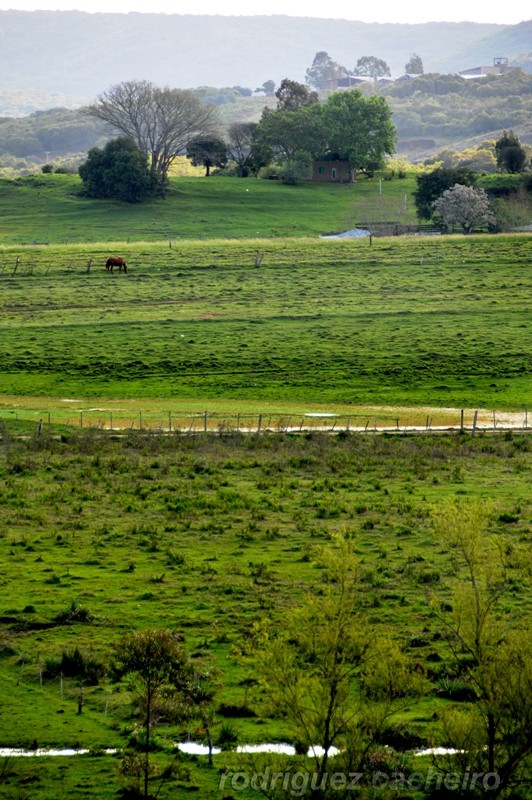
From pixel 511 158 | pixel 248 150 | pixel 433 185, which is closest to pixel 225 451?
pixel 433 185

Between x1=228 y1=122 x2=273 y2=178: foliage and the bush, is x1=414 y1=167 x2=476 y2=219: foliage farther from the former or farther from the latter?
the bush

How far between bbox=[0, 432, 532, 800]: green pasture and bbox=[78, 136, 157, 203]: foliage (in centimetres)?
7953

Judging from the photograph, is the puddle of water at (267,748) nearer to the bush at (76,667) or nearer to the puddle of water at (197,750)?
the puddle of water at (197,750)

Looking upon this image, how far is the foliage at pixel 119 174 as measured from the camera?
427 feet

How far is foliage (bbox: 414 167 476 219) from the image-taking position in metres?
123

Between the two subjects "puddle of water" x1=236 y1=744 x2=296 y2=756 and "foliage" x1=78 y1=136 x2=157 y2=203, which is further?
"foliage" x1=78 y1=136 x2=157 y2=203

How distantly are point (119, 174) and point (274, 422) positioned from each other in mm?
76603

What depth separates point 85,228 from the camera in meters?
118

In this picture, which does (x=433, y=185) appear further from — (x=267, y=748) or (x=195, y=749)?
(x=267, y=748)

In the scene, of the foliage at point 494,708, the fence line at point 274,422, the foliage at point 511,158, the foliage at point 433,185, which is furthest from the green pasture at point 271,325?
the foliage at point 511,158

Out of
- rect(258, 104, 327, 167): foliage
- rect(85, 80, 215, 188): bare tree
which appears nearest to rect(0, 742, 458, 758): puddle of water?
rect(85, 80, 215, 188): bare tree

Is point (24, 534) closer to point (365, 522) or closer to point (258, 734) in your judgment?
point (365, 522)

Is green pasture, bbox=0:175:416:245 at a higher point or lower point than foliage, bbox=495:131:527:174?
lower

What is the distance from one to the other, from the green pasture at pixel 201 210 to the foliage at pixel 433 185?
2.89 m
